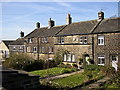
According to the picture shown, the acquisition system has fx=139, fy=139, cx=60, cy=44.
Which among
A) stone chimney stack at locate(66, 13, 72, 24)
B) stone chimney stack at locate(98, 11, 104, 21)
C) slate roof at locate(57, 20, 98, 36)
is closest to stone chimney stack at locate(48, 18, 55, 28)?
stone chimney stack at locate(66, 13, 72, 24)

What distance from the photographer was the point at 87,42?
2403cm

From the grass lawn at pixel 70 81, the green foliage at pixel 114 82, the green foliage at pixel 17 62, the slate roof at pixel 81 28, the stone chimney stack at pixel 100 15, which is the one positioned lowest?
Answer: the grass lawn at pixel 70 81

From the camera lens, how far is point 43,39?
3316 centimetres

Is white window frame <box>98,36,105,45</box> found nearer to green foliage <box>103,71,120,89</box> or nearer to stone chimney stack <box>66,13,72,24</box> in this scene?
green foliage <box>103,71,120,89</box>

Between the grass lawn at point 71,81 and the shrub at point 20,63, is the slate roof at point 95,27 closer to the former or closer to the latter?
the shrub at point 20,63

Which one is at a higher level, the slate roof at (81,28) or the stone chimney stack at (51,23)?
the stone chimney stack at (51,23)

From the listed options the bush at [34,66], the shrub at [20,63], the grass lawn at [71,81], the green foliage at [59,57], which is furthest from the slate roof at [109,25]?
the shrub at [20,63]

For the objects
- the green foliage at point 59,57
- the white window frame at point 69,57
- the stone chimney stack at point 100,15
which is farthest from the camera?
the green foliage at point 59,57

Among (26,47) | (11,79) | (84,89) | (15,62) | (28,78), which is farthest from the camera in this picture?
(26,47)

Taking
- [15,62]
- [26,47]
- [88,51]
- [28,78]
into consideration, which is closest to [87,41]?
[88,51]

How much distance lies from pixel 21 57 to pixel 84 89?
14118mm

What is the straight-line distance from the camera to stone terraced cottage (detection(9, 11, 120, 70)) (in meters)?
21.2

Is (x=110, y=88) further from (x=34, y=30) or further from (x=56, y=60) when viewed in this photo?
(x=34, y=30)

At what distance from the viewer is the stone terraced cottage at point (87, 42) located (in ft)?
69.6
